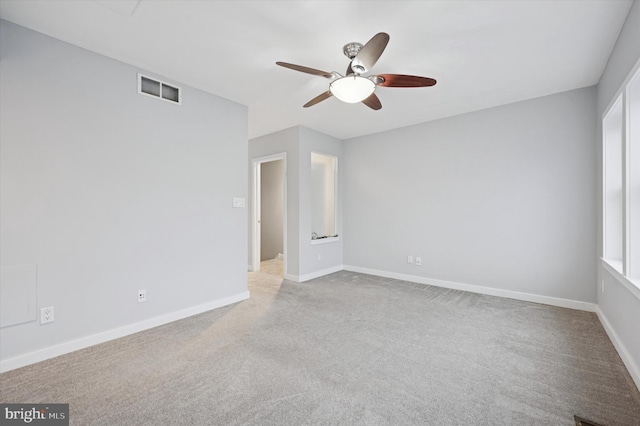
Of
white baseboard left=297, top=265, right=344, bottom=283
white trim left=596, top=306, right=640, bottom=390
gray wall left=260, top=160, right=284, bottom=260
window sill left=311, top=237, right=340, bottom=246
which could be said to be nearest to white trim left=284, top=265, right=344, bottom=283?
white baseboard left=297, top=265, right=344, bottom=283

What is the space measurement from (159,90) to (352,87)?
6.70 ft

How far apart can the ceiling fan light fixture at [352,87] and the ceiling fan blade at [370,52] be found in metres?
0.08

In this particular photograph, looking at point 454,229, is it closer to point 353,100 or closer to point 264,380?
point 353,100

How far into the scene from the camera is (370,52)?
6.25 feet

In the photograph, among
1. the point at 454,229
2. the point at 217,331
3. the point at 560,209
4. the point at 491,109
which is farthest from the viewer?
the point at 454,229

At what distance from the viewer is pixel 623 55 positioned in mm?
2150

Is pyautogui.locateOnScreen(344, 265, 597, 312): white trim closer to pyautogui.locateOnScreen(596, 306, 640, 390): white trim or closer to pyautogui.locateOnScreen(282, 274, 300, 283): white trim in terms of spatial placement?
pyautogui.locateOnScreen(596, 306, 640, 390): white trim

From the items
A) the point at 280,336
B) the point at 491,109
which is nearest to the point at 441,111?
the point at 491,109

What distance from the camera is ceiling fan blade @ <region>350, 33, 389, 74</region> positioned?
1764mm

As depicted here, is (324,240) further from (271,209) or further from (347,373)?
(347,373)

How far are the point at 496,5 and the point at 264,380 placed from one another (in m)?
3.03

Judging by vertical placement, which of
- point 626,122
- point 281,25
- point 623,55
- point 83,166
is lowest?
point 83,166

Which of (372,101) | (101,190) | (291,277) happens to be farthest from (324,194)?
(101,190)

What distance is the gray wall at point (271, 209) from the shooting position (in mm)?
6664
